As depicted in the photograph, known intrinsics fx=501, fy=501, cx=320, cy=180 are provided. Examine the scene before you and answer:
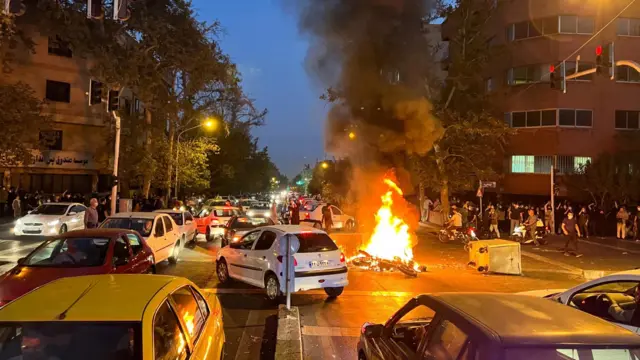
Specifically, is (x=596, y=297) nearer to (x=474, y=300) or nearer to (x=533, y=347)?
(x=474, y=300)

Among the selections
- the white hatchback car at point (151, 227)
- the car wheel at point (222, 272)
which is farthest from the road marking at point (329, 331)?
the white hatchback car at point (151, 227)

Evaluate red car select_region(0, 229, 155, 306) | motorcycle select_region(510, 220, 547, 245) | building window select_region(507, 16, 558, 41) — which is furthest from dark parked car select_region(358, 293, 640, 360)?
building window select_region(507, 16, 558, 41)

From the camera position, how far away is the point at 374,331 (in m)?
4.55

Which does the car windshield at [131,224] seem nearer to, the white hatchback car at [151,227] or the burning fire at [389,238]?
the white hatchback car at [151,227]

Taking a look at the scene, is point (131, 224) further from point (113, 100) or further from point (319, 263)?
point (113, 100)

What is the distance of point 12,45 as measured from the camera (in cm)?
2430

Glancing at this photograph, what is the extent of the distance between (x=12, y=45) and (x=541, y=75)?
3103cm

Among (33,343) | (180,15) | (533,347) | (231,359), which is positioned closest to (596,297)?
(533,347)

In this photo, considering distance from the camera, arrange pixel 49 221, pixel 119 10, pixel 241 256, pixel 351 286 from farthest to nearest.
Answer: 1. pixel 49 221
2. pixel 351 286
3. pixel 241 256
4. pixel 119 10

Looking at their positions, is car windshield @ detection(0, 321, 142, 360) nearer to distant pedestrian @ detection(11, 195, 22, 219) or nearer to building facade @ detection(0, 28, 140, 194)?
distant pedestrian @ detection(11, 195, 22, 219)

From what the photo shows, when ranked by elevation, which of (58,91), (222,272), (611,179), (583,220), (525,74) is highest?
(525,74)

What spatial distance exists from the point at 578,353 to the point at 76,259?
6.89 metres

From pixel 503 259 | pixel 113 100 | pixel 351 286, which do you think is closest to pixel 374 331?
pixel 351 286

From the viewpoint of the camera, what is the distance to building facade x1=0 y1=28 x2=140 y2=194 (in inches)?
1278
